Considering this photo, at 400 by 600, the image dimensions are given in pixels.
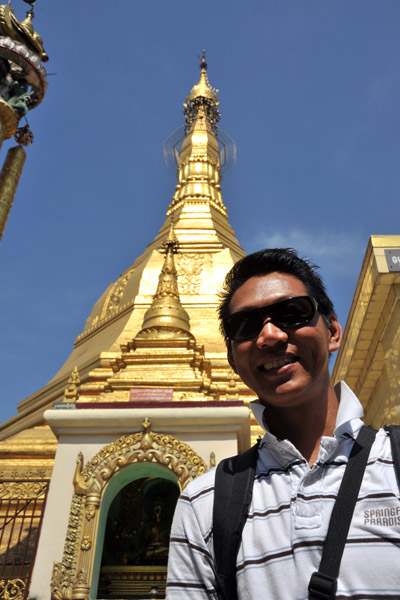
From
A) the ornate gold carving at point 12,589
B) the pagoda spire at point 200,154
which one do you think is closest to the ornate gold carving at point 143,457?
the ornate gold carving at point 12,589

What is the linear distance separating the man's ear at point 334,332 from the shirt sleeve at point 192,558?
0.66 meters

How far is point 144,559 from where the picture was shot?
24.8 feet

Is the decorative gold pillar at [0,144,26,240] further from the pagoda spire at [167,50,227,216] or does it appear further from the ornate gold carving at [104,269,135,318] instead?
the pagoda spire at [167,50,227,216]

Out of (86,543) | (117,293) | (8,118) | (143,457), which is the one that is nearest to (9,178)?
(8,118)

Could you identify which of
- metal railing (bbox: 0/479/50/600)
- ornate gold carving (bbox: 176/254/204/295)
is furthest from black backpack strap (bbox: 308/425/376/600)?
ornate gold carving (bbox: 176/254/204/295)

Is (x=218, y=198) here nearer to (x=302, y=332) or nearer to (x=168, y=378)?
(x=168, y=378)

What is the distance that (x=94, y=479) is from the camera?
253 inches

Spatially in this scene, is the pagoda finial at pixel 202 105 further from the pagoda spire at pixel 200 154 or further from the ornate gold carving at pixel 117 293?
the ornate gold carving at pixel 117 293

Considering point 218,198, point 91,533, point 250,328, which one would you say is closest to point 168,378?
point 91,533

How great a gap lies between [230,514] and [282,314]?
1.84 ft

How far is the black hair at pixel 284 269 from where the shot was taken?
1.46 metres

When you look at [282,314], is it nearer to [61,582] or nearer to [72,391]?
[61,582]

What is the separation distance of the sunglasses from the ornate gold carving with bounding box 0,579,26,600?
20.9ft

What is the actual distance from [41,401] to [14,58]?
11.3 m
